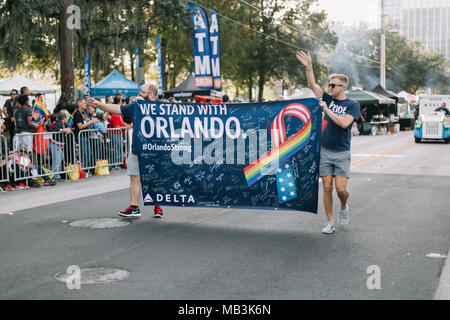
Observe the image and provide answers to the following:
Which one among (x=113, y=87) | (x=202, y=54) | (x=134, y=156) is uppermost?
(x=202, y=54)

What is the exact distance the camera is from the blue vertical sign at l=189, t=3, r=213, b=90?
2461 centimetres

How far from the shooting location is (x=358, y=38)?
84.2 m

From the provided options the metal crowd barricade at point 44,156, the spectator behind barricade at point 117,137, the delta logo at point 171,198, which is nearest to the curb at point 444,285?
the delta logo at point 171,198

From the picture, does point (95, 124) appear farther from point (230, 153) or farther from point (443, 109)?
point (443, 109)

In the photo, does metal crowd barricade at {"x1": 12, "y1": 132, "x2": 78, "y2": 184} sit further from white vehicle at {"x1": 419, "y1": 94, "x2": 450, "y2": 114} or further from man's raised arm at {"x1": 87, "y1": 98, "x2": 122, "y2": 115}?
white vehicle at {"x1": 419, "y1": 94, "x2": 450, "y2": 114}

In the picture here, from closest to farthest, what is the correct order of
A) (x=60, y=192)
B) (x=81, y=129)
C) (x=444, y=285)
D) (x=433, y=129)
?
(x=444, y=285) → (x=60, y=192) → (x=81, y=129) → (x=433, y=129)

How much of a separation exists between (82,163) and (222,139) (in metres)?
6.62

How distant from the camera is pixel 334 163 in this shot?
23.7ft

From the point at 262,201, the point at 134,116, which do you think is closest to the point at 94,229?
the point at 134,116

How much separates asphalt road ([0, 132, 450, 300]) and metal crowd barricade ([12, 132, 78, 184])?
8.57ft

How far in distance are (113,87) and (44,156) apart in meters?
13.1

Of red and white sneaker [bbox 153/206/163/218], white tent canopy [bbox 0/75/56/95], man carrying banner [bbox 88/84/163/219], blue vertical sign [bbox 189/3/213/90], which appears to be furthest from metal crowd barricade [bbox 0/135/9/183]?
white tent canopy [bbox 0/75/56/95]

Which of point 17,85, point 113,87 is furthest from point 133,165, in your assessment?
point 17,85
